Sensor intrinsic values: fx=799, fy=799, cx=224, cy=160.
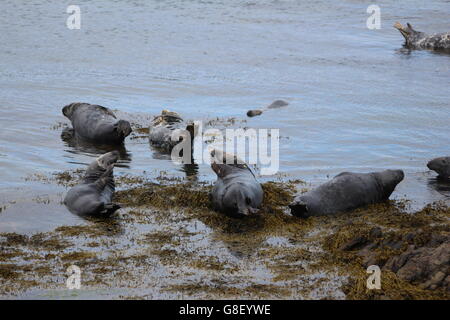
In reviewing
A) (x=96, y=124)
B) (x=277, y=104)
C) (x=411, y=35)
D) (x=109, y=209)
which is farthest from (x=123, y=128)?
(x=411, y=35)

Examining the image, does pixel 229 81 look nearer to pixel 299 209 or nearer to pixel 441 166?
pixel 441 166

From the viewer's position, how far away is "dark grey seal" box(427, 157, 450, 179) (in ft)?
34.8

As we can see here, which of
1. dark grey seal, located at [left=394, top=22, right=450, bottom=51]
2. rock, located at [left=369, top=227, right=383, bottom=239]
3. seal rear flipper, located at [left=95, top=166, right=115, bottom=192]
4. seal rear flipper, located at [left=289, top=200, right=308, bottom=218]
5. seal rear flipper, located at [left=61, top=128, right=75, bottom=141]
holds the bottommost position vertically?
seal rear flipper, located at [left=61, top=128, right=75, bottom=141]

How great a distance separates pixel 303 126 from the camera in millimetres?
13211

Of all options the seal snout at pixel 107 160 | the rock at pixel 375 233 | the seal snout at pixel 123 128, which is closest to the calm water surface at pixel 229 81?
the seal snout at pixel 123 128

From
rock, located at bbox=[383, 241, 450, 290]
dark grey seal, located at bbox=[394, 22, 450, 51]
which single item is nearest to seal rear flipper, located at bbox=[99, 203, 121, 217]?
rock, located at bbox=[383, 241, 450, 290]

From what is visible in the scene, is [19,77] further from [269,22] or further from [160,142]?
[269,22]

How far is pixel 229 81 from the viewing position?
16.5 meters

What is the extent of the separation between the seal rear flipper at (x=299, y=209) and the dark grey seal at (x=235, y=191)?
0.42 metres

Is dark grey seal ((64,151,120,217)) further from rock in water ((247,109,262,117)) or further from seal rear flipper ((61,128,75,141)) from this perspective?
rock in water ((247,109,262,117))

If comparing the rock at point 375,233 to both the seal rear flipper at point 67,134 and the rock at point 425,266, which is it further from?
the seal rear flipper at point 67,134

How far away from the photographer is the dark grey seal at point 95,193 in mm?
8625
